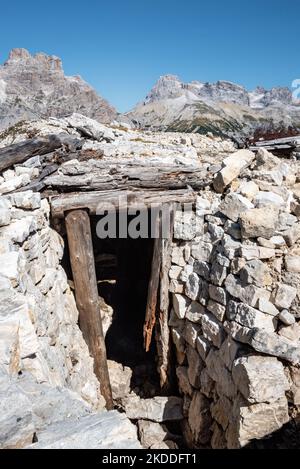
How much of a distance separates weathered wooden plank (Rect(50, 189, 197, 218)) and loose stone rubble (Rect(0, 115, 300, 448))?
0.21 metres

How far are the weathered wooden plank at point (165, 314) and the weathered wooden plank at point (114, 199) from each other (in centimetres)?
23

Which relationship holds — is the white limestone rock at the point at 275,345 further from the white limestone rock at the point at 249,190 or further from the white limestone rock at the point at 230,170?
the white limestone rock at the point at 230,170

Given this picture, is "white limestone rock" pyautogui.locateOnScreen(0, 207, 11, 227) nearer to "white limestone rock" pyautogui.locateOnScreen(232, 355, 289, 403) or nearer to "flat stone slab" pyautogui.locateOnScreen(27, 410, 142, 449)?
"flat stone slab" pyautogui.locateOnScreen(27, 410, 142, 449)

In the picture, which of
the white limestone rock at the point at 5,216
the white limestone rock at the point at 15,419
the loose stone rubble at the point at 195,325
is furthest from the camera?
the white limestone rock at the point at 5,216

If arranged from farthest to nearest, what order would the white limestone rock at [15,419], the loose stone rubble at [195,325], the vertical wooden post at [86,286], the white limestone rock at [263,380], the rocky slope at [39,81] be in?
1. the rocky slope at [39,81]
2. the vertical wooden post at [86,286]
3. the white limestone rock at [263,380]
4. the loose stone rubble at [195,325]
5. the white limestone rock at [15,419]

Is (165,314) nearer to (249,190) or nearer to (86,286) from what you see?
(86,286)

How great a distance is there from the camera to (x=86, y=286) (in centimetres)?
577

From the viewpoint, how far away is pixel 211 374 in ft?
16.7

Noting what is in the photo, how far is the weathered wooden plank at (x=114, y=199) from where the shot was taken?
5367mm

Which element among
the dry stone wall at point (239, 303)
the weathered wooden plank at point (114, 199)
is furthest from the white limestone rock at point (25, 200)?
the dry stone wall at point (239, 303)

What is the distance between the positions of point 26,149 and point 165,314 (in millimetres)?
3836

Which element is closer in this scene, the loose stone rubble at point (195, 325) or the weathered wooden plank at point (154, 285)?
the loose stone rubble at point (195, 325)
